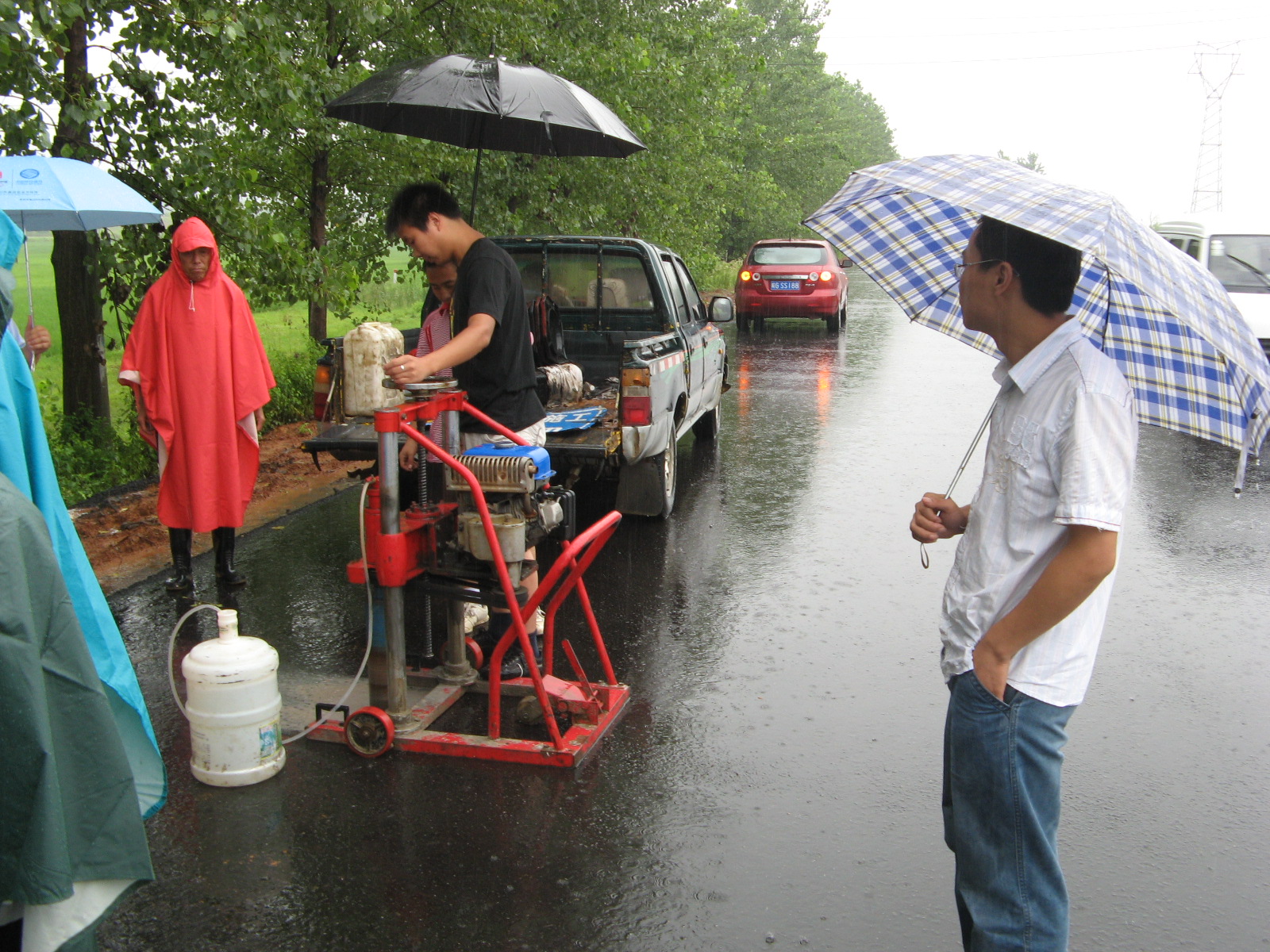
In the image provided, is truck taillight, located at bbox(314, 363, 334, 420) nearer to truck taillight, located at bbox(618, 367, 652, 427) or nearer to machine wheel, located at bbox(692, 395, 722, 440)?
truck taillight, located at bbox(618, 367, 652, 427)

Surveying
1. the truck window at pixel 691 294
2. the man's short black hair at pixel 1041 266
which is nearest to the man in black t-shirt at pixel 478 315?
the man's short black hair at pixel 1041 266

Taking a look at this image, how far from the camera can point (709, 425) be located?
1078 centimetres

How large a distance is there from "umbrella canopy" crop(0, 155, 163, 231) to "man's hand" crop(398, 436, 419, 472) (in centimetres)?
282

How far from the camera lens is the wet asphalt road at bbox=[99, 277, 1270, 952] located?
3.21 m

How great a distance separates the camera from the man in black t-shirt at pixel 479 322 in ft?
13.7

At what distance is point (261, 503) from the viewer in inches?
317

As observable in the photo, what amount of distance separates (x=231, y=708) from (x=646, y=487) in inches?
164

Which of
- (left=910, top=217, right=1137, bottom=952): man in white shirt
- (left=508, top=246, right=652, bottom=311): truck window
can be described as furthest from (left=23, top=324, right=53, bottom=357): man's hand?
(left=910, top=217, right=1137, bottom=952): man in white shirt

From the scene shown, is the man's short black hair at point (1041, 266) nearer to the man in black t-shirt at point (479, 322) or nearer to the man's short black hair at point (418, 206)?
the man in black t-shirt at point (479, 322)

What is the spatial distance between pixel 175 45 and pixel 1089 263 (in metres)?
7.03

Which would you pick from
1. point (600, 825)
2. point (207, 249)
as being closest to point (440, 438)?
point (600, 825)

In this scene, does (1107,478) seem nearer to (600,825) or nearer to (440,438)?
(600,825)

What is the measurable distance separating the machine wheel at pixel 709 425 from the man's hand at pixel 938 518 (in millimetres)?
7697

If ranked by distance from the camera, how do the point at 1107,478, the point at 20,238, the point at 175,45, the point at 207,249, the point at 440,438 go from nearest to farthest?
the point at 20,238 < the point at 1107,478 < the point at 440,438 < the point at 207,249 < the point at 175,45
